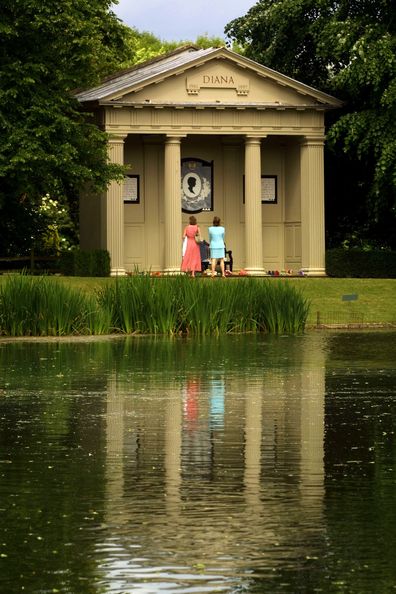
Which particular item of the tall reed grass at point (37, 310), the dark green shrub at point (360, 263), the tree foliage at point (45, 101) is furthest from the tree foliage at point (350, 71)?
the tall reed grass at point (37, 310)

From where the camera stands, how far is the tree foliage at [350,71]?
52.0m

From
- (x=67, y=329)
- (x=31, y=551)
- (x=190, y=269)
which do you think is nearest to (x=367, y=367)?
(x=67, y=329)

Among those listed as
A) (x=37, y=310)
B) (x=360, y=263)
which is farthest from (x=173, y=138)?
(x=37, y=310)

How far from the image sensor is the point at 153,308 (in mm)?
34812

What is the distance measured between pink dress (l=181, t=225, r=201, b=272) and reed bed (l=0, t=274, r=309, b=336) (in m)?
14.4

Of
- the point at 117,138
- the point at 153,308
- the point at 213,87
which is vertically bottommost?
the point at 153,308

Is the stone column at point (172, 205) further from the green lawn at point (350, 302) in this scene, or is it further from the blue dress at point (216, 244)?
the green lawn at point (350, 302)

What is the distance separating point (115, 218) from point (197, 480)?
4137 centimetres

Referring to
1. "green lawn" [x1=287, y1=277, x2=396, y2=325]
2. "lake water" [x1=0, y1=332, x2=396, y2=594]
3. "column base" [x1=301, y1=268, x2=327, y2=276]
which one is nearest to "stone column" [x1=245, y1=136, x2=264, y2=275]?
"column base" [x1=301, y1=268, x2=327, y2=276]

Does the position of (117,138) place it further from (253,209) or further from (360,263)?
(360,263)

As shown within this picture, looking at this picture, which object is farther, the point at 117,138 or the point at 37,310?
the point at 117,138

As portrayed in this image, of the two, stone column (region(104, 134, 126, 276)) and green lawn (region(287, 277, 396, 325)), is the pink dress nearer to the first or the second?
stone column (region(104, 134, 126, 276))

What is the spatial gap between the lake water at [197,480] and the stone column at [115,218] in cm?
2919

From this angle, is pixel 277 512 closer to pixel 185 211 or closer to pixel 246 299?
pixel 246 299
